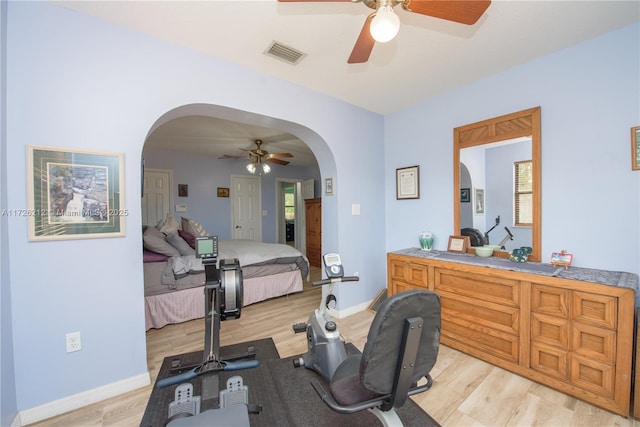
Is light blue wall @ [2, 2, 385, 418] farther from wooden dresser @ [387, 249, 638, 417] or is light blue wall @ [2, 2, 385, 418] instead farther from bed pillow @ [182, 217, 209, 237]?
wooden dresser @ [387, 249, 638, 417]

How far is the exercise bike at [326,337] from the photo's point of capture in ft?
5.72

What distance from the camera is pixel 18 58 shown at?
1499 millimetres

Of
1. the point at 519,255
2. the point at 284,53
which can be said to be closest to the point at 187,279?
the point at 284,53

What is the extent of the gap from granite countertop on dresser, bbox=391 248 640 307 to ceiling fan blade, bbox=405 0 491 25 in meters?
1.76

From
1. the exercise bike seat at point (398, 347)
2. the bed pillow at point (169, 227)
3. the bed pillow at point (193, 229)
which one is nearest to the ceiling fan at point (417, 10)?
the exercise bike seat at point (398, 347)

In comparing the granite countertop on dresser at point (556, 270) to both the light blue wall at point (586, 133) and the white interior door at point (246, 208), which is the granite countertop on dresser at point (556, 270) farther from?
the white interior door at point (246, 208)

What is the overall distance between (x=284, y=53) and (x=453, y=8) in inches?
52.2

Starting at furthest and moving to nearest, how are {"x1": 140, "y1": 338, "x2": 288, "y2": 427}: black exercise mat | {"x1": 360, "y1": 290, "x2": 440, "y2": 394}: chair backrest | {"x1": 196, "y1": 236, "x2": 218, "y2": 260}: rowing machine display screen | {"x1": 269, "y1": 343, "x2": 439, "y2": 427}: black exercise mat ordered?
{"x1": 196, "y1": 236, "x2": 218, "y2": 260}: rowing machine display screen
{"x1": 269, "y1": 343, "x2": 439, "y2": 427}: black exercise mat
{"x1": 140, "y1": 338, "x2": 288, "y2": 427}: black exercise mat
{"x1": 360, "y1": 290, "x2": 440, "y2": 394}: chair backrest

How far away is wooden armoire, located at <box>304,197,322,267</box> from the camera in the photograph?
5.88 meters

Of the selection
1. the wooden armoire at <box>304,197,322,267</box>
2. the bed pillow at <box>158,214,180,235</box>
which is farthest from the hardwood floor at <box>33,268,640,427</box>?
the wooden armoire at <box>304,197,322,267</box>

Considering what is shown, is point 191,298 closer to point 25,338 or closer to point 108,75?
point 25,338

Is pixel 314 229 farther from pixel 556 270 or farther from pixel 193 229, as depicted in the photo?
pixel 556 270

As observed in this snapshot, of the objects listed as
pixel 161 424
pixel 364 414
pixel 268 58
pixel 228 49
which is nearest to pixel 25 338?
pixel 161 424

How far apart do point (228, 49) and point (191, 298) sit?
8.56 feet
